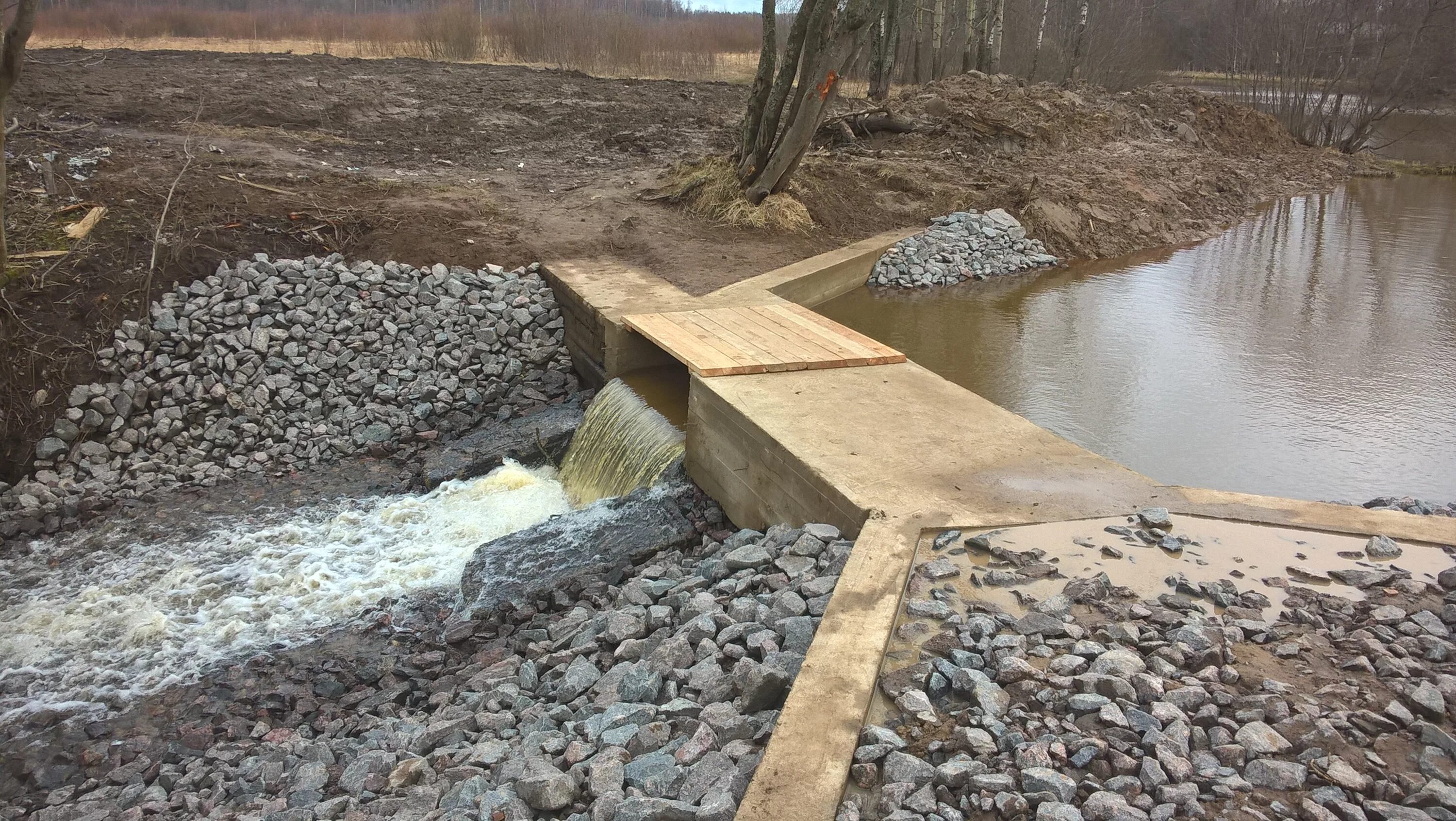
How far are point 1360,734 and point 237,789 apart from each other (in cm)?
363

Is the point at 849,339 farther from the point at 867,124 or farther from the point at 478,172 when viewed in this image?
the point at 867,124

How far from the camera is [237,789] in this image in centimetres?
349

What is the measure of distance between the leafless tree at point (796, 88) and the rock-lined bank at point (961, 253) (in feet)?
4.84

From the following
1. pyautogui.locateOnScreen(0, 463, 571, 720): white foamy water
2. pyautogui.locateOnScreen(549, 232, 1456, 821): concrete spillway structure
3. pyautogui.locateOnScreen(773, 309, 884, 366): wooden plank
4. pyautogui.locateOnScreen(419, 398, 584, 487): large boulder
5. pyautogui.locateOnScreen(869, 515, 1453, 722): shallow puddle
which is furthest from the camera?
pyautogui.locateOnScreen(419, 398, 584, 487): large boulder

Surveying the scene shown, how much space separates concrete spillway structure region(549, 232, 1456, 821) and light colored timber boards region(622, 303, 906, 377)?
0.23ft

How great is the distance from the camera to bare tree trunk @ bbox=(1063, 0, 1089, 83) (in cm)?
2284

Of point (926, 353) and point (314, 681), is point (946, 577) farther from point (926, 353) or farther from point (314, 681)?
point (926, 353)

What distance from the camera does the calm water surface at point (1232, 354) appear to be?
5.80 meters

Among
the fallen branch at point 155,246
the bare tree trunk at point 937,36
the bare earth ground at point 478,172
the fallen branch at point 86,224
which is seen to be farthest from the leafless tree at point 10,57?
the bare tree trunk at point 937,36

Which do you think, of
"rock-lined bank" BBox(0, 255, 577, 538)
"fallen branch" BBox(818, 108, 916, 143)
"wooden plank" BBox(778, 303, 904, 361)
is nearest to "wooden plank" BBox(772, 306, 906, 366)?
"wooden plank" BBox(778, 303, 904, 361)

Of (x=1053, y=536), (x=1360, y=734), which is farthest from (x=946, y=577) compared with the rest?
(x=1360, y=734)

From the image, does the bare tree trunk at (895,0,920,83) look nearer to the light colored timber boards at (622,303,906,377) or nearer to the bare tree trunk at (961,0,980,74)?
the bare tree trunk at (961,0,980,74)

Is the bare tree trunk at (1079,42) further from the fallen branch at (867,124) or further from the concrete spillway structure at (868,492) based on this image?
the concrete spillway structure at (868,492)

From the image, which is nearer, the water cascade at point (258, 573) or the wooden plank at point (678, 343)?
the water cascade at point (258, 573)
